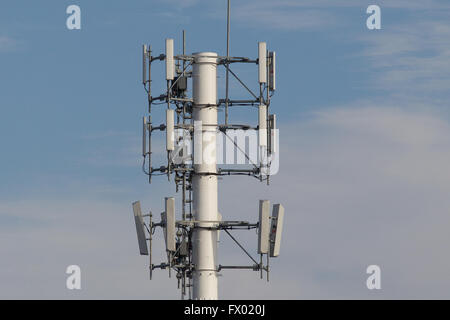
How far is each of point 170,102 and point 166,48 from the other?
384 centimetres

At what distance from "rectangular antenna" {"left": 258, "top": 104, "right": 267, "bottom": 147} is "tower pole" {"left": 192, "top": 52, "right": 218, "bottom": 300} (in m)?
3.16

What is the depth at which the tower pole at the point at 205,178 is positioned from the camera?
15562 centimetres

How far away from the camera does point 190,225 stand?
511 ft

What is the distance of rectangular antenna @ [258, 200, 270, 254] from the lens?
506ft

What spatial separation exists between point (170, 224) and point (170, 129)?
21.5 ft

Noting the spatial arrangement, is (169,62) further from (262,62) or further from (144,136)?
(262,62)

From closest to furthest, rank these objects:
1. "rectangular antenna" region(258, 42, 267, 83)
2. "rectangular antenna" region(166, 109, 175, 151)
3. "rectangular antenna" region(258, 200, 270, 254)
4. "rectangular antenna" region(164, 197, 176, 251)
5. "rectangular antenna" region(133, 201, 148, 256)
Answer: "rectangular antenna" region(164, 197, 176, 251) < "rectangular antenna" region(166, 109, 175, 151) < "rectangular antenna" region(258, 200, 270, 254) < "rectangular antenna" region(258, 42, 267, 83) < "rectangular antenna" region(133, 201, 148, 256)

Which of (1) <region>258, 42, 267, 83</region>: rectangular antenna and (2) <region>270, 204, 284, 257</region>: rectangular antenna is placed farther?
(1) <region>258, 42, 267, 83</region>: rectangular antenna

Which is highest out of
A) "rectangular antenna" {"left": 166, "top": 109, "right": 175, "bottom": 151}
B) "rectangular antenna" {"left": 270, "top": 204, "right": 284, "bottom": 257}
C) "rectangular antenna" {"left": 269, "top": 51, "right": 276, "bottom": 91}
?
"rectangular antenna" {"left": 269, "top": 51, "right": 276, "bottom": 91}

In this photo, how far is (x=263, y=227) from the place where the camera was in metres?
154

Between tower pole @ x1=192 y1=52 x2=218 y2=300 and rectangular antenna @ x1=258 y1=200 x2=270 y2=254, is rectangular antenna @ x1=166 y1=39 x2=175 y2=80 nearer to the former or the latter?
tower pole @ x1=192 y1=52 x2=218 y2=300

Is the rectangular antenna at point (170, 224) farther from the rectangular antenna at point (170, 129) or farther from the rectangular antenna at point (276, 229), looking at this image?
the rectangular antenna at point (276, 229)
